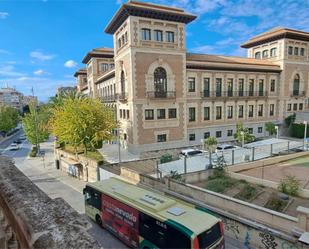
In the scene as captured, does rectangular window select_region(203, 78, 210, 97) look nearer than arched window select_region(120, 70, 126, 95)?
No

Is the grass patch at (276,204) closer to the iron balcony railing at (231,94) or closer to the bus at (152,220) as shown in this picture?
the bus at (152,220)

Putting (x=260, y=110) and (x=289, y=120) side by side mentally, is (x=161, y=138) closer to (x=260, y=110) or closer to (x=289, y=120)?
(x=260, y=110)

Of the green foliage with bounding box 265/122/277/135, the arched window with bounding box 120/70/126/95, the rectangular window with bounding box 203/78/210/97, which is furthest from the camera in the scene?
the green foliage with bounding box 265/122/277/135

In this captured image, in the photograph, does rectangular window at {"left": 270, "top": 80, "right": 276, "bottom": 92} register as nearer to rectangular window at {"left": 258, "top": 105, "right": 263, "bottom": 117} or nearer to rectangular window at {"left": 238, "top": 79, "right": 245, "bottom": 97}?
rectangular window at {"left": 258, "top": 105, "right": 263, "bottom": 117}

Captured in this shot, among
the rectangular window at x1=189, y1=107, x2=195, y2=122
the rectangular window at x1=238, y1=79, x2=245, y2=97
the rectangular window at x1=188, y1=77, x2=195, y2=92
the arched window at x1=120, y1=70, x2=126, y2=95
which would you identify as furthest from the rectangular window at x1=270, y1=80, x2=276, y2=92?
the arched window at x1=120, y1=70, x2=126, y2=95

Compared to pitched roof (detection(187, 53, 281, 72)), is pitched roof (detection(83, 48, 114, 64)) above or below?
above

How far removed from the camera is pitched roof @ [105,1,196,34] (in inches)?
1026

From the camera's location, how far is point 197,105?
3231cm

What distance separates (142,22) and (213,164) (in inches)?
717

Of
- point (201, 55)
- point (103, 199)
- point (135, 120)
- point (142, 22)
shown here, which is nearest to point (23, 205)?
point (103, 199)

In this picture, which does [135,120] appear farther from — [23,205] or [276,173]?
[23,205]

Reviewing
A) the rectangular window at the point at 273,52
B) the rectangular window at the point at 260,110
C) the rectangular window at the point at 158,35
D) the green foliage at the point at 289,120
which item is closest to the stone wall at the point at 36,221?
the rectangular window at the point at 158,35

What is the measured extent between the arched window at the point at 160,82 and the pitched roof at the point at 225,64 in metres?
4.12

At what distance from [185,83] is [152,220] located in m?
23.5
